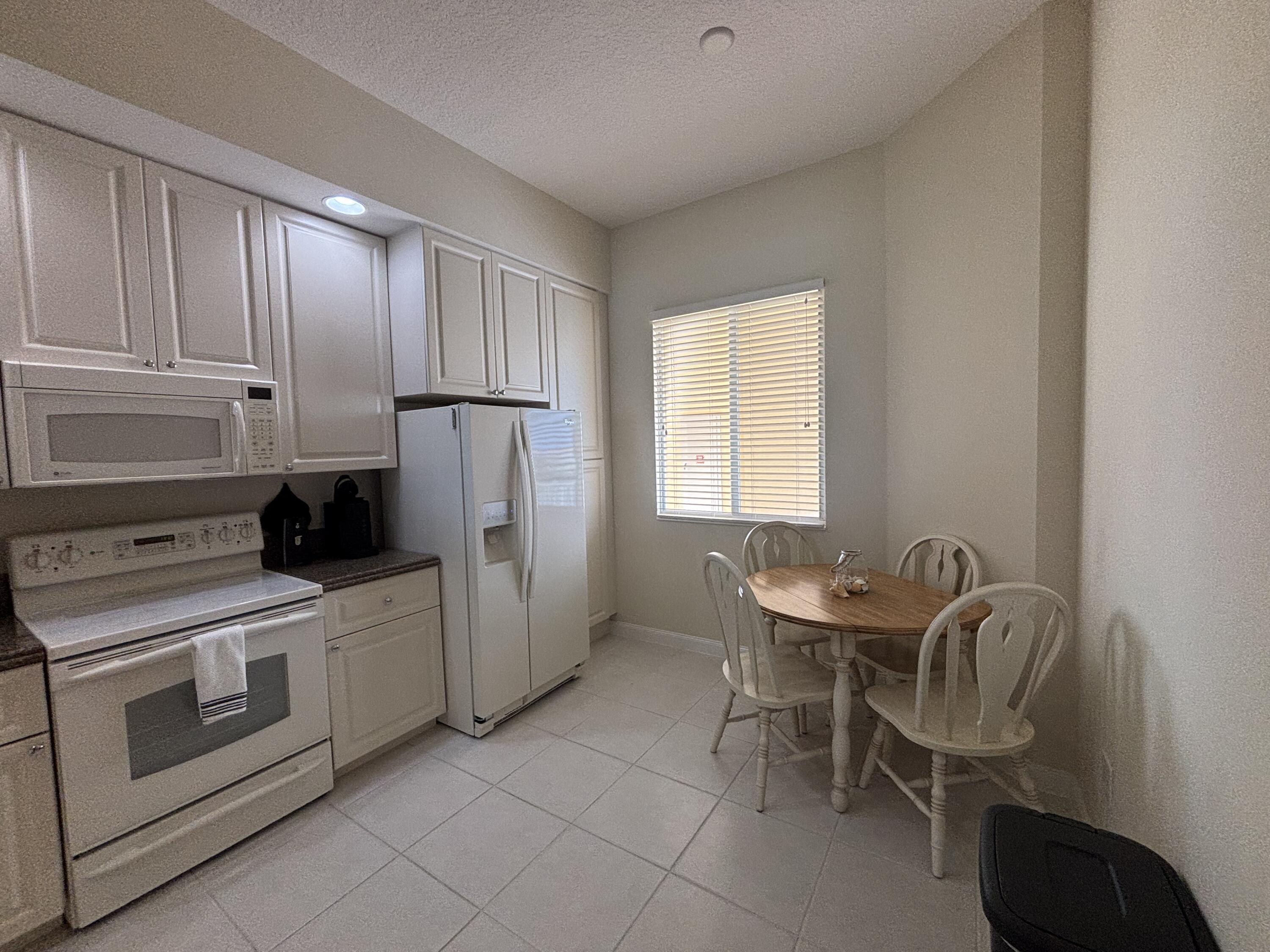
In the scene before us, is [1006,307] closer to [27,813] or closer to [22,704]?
[22,704]

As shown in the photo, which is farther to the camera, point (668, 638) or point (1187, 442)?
point (668, 638)

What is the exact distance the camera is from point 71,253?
156 cm

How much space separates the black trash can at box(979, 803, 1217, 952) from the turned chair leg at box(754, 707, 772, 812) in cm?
84

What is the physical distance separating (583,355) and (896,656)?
249 cm

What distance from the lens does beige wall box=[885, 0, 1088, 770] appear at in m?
1.77

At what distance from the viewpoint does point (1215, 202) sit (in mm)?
913

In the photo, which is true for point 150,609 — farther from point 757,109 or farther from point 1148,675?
point 757,109

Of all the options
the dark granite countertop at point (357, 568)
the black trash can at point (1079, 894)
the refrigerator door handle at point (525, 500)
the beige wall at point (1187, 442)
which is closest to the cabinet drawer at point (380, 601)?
the dark granite countertop at point (357, 568)

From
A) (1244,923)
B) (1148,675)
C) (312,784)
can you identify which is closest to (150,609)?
(312,784)

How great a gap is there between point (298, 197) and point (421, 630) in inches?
77.2

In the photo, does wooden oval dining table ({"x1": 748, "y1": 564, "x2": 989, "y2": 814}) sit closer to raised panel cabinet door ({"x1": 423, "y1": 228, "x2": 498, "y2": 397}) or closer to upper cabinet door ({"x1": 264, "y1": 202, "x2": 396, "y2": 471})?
raised panel cabinet door ({"x1": 423, "y1": 228, "x2": 498, "y2": 397})

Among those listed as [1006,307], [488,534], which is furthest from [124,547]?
[1006,307]

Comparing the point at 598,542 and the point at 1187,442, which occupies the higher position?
the point at 1187,442

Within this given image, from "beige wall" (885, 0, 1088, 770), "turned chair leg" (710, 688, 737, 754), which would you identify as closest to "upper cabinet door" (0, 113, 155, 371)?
"turned chair leg" (710, 688, 737, 754)
